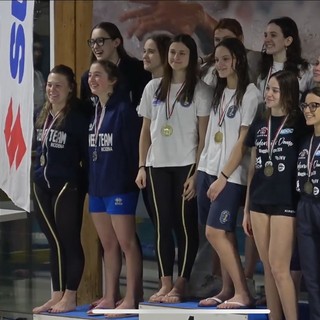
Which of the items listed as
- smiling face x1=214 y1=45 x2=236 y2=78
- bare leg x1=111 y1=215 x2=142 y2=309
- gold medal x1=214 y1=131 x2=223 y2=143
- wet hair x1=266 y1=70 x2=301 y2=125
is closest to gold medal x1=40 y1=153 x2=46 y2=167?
bare leg x1=111 y1=215 x2=142 y2=309

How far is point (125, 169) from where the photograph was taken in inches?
263

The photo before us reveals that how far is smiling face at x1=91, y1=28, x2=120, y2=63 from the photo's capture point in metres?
6.83

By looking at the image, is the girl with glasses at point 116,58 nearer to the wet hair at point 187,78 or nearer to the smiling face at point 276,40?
the wet hair at point 187,78

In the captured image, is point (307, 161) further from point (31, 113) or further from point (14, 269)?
point (14, 269)

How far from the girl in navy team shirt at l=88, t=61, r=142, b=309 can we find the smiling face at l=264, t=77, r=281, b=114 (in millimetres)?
1075

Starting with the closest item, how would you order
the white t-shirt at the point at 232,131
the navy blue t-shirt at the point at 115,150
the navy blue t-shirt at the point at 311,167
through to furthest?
the navy blue t-shirt at the point at 311,167 < the white t-shirt at the point at 232,131 < the navy blue t-shirt at the point at 115,150

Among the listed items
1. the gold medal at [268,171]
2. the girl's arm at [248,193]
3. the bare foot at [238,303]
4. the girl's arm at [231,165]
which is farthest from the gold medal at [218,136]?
the bare foot at [238,303]

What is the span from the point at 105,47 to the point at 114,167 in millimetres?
801

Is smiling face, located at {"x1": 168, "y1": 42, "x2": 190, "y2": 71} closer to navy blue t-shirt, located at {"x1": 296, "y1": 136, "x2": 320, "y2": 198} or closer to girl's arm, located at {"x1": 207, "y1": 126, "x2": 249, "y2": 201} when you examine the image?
girl's arm, located at {"x1": 207, "y1": 126, "x2": 249, "y2": 201}

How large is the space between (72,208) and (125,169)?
437 mm

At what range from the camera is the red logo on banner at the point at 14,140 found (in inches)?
237

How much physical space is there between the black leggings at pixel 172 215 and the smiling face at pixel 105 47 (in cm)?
85

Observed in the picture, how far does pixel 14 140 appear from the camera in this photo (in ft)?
20.0

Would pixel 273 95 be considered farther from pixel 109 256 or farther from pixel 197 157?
pixel 109 256
